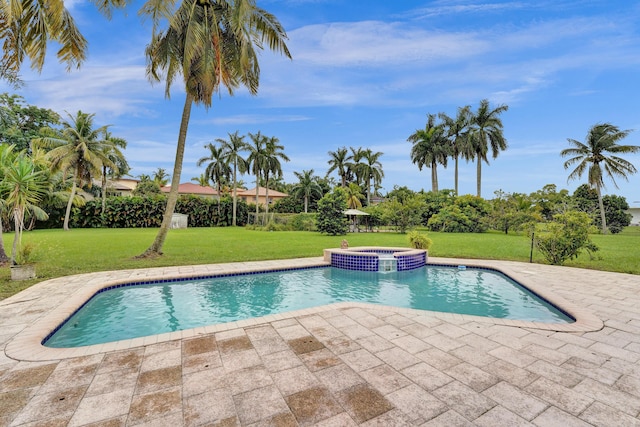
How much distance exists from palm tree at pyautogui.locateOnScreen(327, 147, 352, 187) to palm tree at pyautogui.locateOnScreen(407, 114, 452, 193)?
26.8 ft

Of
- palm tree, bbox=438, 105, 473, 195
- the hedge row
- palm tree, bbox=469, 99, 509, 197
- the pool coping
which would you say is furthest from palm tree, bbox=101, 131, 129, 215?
palm tree, bbox=469, 99, 509, 197

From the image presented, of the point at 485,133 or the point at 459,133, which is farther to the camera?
the point at 459,133

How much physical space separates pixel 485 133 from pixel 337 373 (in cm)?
3425

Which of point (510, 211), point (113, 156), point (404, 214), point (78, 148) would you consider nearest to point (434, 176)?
point (510, 211)

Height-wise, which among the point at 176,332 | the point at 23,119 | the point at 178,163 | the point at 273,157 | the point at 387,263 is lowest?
the point at 176,332

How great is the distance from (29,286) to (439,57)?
15.5 metres

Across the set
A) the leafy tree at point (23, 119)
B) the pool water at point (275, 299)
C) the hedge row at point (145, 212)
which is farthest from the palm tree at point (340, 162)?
the pool water at point (275, 299)

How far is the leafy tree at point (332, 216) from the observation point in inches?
870

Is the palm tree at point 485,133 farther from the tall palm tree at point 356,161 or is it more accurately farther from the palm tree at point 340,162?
the palm tree at point 340,162

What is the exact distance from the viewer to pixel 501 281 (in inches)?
317

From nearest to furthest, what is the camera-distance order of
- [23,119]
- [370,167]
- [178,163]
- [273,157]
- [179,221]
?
[178,163]
[23,119]
[179,221]
[273,157]
[370,167]

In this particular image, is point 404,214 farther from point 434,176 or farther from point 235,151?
point 235,151

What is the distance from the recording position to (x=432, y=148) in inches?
1281

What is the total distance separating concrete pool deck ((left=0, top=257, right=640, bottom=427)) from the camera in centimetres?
234
